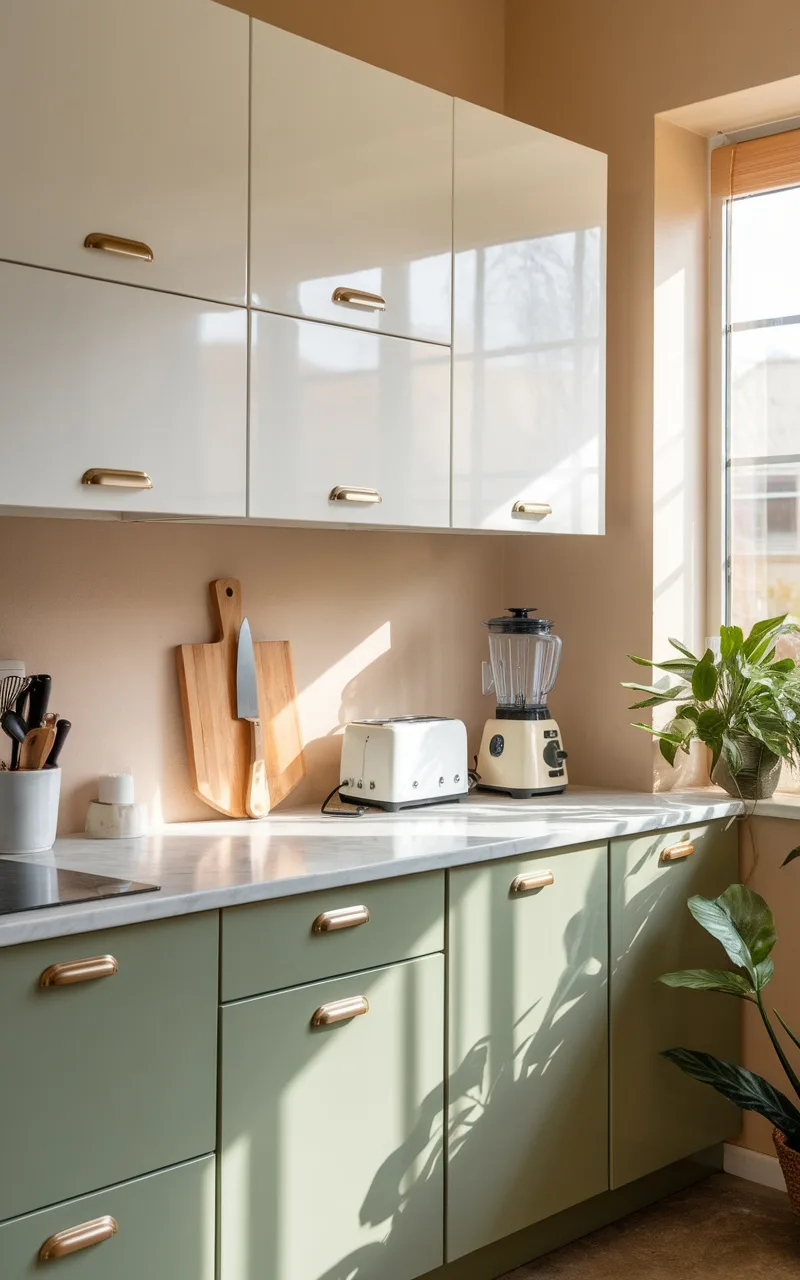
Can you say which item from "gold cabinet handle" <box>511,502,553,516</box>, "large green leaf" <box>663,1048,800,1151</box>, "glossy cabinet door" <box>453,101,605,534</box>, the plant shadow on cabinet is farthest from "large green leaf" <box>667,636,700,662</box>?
"large green leaf" <box>663,1048,800,1151</box>

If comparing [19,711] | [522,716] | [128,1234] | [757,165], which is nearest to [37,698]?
[19,711]

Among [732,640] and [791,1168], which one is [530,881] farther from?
[791,1168]

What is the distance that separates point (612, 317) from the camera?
331cm

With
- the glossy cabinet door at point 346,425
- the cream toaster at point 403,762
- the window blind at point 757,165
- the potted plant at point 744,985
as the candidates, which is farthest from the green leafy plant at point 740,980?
the window blind at point 757,165

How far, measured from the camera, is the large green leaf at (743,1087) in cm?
276

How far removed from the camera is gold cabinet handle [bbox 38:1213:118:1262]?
70.0 inches

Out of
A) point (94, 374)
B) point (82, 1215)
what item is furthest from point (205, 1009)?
point (94, 374)

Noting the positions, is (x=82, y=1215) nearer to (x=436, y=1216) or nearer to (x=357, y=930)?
(x=357, y=930)

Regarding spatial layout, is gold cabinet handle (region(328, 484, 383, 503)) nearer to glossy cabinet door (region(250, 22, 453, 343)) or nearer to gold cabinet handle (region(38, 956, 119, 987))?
glossy cabinet door (region(250, 22, 453, 343))

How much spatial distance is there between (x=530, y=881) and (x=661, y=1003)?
1.91 ft

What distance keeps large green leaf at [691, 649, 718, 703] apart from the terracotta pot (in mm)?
144

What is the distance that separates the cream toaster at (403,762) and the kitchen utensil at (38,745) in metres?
0.77

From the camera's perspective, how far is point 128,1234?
1884 mm

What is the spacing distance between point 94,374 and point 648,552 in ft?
5.21
